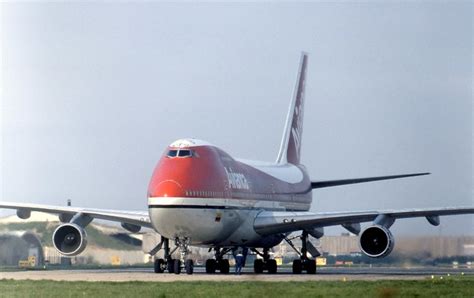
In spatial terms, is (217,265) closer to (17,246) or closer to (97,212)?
(97,212)

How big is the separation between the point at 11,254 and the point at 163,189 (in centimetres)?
1817

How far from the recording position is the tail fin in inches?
2484

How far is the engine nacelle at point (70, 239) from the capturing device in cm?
4853

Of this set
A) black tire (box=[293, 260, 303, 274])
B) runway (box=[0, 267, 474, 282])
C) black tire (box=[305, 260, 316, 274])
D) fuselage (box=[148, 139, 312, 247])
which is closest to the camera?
runway (box=[0, 267, 474, 282])

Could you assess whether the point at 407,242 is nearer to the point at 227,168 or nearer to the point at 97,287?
the point at 227,168

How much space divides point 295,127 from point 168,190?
21.9m

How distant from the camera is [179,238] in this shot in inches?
1781

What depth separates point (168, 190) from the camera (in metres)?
44.5

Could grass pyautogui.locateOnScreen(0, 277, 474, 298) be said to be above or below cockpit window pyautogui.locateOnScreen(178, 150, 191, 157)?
below

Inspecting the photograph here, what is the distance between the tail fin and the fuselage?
9568 mm

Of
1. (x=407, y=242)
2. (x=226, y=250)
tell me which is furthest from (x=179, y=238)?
(x=407, y=242)

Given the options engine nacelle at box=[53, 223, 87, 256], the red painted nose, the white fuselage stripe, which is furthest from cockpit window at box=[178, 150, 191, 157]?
engine nacelle at box=[53, 223, 87, 256]

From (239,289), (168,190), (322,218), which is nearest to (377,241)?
(322,218)

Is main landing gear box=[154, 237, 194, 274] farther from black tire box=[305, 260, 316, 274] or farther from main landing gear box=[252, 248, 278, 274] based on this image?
black tire box=[305, 260, 316, 274]
